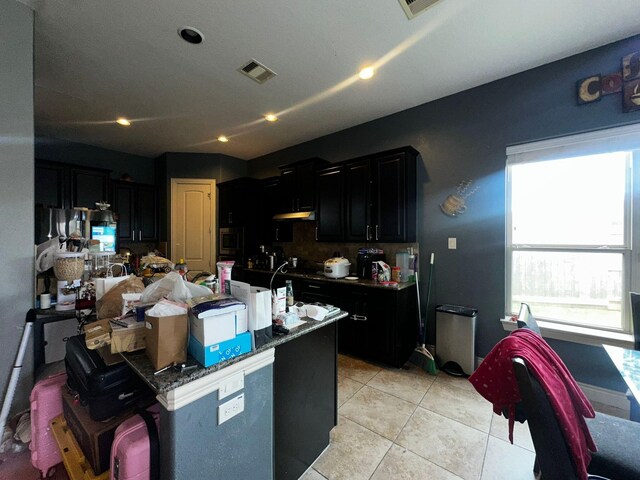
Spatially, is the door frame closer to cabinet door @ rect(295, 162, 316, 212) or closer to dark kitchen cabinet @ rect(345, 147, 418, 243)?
cabinet door @ rect(295, 162, 316, 212)

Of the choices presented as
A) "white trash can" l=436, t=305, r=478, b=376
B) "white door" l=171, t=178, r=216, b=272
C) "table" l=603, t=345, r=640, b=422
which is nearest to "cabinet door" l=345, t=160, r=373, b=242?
"white trash can" l=436, t=305, r=478, b=376

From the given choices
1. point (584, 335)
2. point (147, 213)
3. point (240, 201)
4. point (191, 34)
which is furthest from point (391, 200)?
point (147, 213)

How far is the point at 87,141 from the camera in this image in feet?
14.3

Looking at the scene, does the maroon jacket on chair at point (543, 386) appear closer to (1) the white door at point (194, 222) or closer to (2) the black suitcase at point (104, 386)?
(2) the black suitcase at point (104, 386)

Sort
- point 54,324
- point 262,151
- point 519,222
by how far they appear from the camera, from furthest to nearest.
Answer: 1. point 262,151
2. point 519,222
3. point 54,324

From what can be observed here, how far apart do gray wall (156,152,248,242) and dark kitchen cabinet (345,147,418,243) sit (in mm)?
2760

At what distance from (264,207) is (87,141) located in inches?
123

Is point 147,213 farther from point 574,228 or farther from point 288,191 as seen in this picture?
point 574,228

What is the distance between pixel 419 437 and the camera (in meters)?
1.84

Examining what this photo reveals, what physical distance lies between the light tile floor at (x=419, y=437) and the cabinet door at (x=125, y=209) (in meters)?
4.52

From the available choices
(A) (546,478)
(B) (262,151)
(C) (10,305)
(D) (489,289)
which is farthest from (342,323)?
(B) (262,151)

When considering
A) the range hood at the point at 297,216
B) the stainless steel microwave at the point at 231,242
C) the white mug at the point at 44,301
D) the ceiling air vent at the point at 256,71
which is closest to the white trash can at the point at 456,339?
the range hood at the point at 297,216

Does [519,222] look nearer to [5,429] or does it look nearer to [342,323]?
[342,323]

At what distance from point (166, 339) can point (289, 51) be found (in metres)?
2.37
